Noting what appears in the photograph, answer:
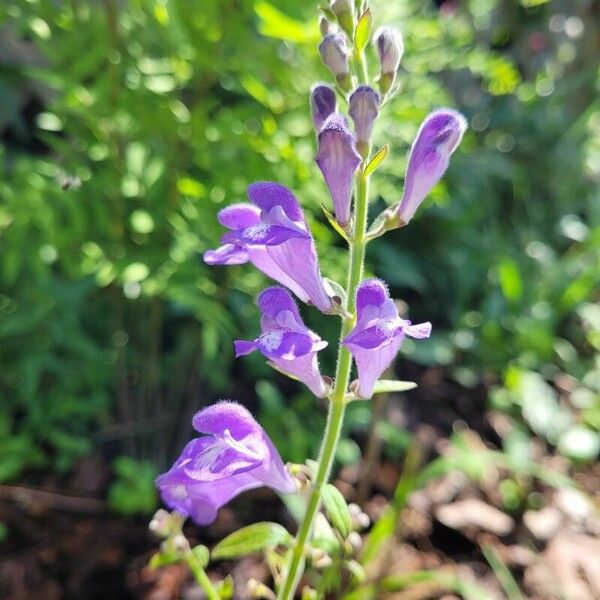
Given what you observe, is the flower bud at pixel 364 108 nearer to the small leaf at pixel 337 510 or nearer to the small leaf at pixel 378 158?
the small leaf at pixel 378 158

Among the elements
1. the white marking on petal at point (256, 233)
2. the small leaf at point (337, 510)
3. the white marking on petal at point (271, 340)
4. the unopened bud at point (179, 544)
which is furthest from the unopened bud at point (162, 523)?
the white marking on petal at point (256, 233)

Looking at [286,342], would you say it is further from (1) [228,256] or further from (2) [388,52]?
(2) [388,52]

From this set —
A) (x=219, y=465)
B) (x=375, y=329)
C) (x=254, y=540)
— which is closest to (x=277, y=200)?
(x=375, y=329)

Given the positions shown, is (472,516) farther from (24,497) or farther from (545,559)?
(24,497)

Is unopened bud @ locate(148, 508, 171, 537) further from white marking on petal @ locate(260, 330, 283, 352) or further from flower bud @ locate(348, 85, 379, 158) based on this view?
flower bud @ locate(348, 85, 379, 158)

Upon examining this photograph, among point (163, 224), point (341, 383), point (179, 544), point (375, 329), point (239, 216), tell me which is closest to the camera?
point (375, 329)

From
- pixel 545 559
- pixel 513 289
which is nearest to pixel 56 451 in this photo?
pixel 545 559

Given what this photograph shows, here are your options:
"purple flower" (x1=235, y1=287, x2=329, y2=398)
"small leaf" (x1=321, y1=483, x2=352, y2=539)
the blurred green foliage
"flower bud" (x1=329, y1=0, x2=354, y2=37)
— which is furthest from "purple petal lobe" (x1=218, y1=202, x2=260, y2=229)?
the blurred green foliage
